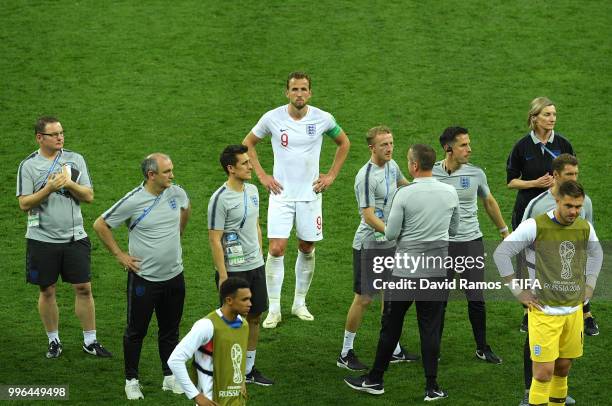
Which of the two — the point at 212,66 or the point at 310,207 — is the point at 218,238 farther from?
the point at 212,66

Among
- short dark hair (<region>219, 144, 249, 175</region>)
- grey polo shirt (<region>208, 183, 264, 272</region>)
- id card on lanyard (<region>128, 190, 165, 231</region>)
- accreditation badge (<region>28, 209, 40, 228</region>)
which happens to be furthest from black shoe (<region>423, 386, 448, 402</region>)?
accreditation badge (<region>28, 209, 40, 228</region>)

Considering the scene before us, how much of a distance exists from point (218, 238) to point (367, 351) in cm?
198

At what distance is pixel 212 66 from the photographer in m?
15.5

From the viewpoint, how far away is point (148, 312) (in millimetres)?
8062

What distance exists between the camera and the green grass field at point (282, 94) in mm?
10445

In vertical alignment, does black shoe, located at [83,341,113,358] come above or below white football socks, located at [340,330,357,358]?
below

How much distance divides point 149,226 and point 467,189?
2.66m

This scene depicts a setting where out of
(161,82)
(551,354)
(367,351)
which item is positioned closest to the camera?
(551,354)

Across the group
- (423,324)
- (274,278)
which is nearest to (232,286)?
(423,324)

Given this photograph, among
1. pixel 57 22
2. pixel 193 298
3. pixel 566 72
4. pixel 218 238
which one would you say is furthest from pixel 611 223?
pixel 57 22

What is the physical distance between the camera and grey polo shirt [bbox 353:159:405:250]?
863 cm

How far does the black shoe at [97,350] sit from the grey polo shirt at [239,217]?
1588 millimetres

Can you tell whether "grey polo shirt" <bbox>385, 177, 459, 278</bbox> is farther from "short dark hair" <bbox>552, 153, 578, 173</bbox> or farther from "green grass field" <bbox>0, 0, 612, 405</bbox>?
"green grass field" <bbox>0, 0, 612, 405</bbox>

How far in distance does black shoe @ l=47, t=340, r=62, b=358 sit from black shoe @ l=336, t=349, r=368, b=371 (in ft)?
7.82
